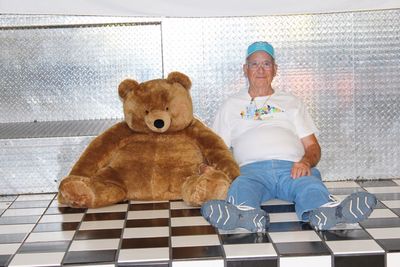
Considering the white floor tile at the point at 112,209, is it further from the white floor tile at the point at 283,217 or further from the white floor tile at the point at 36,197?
the white floor tile at the point at 283,217

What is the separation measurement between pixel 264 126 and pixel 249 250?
34.5 inches

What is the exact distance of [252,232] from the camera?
8.66ft

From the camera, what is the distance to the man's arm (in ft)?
9.70

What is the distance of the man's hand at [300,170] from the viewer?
2949mm

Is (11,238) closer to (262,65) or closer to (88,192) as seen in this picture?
(88,192)

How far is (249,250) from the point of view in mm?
2447

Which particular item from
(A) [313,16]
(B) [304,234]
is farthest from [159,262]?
(A) [313,16]

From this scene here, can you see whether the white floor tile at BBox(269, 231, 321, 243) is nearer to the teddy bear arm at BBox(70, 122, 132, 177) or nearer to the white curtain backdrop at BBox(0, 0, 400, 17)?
the teddy bear arm at BBox(70, 122, 132, 177)

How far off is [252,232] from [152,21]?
4.68 feet

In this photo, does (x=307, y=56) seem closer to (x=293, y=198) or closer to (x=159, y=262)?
(x=293, y=198)

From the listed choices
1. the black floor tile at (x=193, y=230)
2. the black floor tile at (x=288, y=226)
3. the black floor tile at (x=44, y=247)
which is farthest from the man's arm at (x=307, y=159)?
the black floor tile at (x=44, y=247)

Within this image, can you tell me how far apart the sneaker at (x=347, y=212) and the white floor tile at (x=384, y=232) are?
68 millimetres

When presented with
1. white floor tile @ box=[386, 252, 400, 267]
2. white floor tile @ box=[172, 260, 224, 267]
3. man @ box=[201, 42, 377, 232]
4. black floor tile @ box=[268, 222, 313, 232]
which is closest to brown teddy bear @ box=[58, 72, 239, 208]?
man @ box=[201, 42, 377, 232]

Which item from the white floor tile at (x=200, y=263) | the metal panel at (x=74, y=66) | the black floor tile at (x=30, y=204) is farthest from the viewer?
the metal panel at (x=74, y=66)
